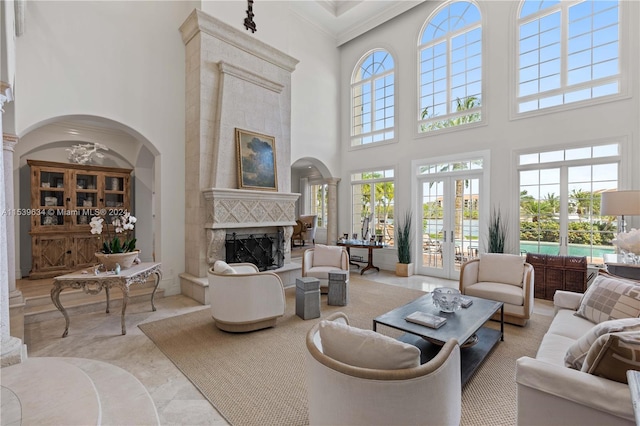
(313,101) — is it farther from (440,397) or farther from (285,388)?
(440,397)

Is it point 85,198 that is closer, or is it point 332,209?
point 85,198

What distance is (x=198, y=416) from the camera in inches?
81.8

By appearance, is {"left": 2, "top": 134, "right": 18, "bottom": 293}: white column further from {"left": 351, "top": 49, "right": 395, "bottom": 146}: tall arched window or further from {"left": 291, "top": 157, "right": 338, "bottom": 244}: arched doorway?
{"left": 291, "top": 157, "right": 338, "bottom": 244}: arched doorway

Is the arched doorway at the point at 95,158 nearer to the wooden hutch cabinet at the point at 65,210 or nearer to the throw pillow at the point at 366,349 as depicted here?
the wooden hutch cabinet at the point at 65,210

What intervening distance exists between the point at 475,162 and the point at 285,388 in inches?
217

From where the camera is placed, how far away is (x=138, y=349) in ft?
10.0

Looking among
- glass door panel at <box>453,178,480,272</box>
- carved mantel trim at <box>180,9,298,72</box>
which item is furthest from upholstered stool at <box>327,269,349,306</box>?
carved mantel trim at <box>180,9,298,72</box>

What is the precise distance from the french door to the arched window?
1.71 metres

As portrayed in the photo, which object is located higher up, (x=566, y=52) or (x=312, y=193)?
(x=566, y=52)

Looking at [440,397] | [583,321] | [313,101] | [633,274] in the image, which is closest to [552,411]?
[440,397]

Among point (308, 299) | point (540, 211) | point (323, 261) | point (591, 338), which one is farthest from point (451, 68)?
point (591, 338)

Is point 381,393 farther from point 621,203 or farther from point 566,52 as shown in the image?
point 566,52

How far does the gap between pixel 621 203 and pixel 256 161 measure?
17.6 feet

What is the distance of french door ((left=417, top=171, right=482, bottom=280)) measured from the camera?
19.7 feet
